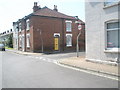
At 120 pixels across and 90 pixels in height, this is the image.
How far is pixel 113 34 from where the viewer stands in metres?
10.8

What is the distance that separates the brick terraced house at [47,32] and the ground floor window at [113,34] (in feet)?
49.0

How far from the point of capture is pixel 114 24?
1065 cm

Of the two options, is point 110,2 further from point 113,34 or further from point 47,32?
point 47,32

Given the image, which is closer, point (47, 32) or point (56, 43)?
point (47, 32)

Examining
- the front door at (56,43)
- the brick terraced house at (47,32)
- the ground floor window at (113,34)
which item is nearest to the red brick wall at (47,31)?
the brick terraced house at (47,32)

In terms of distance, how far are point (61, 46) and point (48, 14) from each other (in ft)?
20.2

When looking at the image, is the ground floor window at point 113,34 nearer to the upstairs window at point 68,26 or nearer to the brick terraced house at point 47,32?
the brick terraced house at point 47,32

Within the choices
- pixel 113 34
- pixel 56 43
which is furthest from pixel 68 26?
pixel 113 34

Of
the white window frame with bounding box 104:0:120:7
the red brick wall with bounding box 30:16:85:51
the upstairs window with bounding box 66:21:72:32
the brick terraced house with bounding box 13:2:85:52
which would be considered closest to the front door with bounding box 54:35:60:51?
the brick terraced house with bounding box 13:2:85:52

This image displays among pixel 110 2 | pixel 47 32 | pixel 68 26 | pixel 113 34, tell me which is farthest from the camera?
pixel 68 26

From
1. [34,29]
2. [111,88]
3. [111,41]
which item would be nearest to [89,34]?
[111,41]

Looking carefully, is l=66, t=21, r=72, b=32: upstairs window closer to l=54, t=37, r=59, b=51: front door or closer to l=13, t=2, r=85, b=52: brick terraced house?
l=13, t=2, r=85, b=52: brick terraced house

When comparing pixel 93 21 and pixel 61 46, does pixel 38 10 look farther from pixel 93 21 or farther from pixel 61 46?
pixel 93 21

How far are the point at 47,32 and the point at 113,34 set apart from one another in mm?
16242
